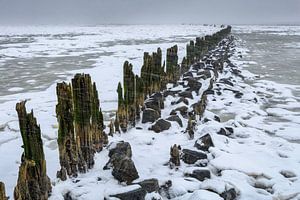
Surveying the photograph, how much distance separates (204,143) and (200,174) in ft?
4.74

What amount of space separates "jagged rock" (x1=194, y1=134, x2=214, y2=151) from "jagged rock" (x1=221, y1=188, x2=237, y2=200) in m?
1.84

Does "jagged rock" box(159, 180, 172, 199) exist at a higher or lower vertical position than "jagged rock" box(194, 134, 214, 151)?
lower

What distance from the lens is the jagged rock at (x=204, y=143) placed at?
7.70m

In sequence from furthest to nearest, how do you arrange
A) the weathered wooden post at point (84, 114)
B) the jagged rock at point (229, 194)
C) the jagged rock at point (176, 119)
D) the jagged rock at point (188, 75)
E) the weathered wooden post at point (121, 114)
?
the jagged rock at point (188, 75) → the jagged rock at point (176, 119) → the weathered wooden post at point (121, 114) → the weathered wooden post at point (84, 114) → the jagged rock at point (229, 194)

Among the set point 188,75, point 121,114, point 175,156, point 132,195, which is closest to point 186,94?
point 188,75

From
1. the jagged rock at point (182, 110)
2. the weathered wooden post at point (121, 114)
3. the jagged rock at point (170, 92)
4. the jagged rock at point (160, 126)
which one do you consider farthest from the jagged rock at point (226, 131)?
the jagged rock at point (170, 92)

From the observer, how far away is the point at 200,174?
645 cm

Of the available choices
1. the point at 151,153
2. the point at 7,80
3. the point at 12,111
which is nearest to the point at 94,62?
the point at 7,80

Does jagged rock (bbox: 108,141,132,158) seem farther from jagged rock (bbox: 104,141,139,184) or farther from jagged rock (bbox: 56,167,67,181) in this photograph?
jagged rock (bbox: 56,167,67,181)

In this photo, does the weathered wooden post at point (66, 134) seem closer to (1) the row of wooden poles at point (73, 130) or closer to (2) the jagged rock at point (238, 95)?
(1) the row of wooden poles at point (73, 130)

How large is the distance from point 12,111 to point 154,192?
733cm

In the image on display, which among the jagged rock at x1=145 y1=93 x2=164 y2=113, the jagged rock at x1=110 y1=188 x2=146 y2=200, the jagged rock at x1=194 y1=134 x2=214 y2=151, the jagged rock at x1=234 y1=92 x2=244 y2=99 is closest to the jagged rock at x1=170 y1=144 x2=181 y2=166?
the jagged rock at x1=194 y1=134 x2=214 y2=151

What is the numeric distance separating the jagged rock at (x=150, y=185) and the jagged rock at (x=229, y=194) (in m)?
1.22

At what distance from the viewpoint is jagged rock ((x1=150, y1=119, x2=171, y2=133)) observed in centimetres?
897
